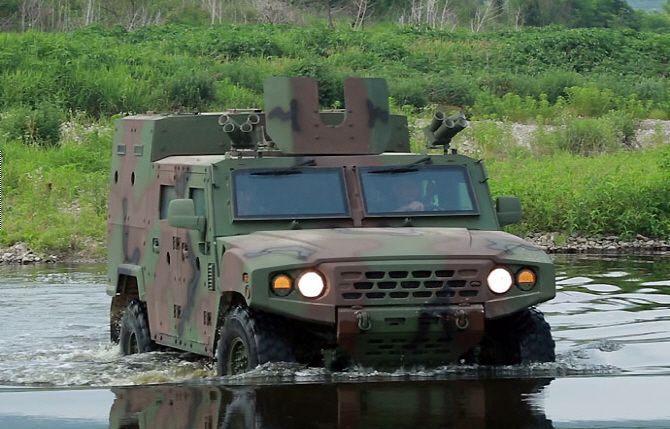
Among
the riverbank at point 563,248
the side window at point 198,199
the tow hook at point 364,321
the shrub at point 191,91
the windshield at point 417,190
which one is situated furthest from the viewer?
the shrub at point 191,91

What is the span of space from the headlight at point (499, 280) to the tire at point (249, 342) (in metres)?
1.23

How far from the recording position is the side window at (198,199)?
9734 millimetres

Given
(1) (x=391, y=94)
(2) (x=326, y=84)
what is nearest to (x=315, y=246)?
→ (2) (x=326, y=84)

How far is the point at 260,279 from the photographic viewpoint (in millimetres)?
8312

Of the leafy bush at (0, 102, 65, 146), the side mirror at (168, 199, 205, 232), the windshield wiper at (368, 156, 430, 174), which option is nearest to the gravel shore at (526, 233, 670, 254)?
the leafy bush at (0, 102, 65, 146)

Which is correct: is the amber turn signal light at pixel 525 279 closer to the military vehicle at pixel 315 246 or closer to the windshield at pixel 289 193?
the military vehicle at pixel 315 246

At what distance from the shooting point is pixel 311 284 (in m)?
8.34

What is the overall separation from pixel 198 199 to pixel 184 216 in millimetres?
507

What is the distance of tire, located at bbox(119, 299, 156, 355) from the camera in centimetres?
1106

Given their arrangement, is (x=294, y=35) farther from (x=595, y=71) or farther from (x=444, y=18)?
(x=444, y=18)

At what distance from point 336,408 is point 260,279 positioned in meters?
1.04

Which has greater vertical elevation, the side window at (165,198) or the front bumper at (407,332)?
the side window at (165,198)

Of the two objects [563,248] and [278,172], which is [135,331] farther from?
[563,248]

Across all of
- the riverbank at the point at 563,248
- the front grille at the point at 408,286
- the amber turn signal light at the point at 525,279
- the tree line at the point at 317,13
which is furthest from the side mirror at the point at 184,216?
the tree line at the point at 317,13
